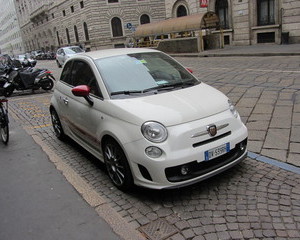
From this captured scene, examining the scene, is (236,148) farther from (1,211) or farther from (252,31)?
(252,31)

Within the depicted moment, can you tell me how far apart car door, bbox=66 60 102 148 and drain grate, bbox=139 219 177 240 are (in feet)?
4.57

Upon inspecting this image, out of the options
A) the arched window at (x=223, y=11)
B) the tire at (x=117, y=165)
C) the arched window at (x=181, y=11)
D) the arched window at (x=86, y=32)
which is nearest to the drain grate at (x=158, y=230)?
the tire at (x=117, y=165)

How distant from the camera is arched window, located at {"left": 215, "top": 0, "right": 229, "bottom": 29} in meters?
24.5

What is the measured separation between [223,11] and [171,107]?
2340 centimetres

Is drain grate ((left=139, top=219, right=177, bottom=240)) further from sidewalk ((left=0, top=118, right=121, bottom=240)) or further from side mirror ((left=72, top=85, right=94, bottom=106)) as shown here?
side mirror ((left=72, top=85, right=94, bottom=106))

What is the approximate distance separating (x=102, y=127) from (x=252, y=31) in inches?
818

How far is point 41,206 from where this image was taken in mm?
3521

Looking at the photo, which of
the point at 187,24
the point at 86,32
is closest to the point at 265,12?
the point at 187,24

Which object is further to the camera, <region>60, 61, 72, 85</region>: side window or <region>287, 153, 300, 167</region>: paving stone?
<region>60, 61, 72, 85</region>: side window

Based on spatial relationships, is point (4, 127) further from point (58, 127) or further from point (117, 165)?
point (117, 165)

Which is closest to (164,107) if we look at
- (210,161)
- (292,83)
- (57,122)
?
(210,161)

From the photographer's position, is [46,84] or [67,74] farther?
[46,84]

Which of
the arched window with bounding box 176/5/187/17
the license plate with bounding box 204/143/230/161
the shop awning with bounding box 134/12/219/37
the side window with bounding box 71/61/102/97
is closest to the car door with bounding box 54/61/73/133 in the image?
the side window with bounding box 71/61/102/97

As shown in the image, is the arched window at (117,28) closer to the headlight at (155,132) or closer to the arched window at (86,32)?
the arched window at (86,32)
